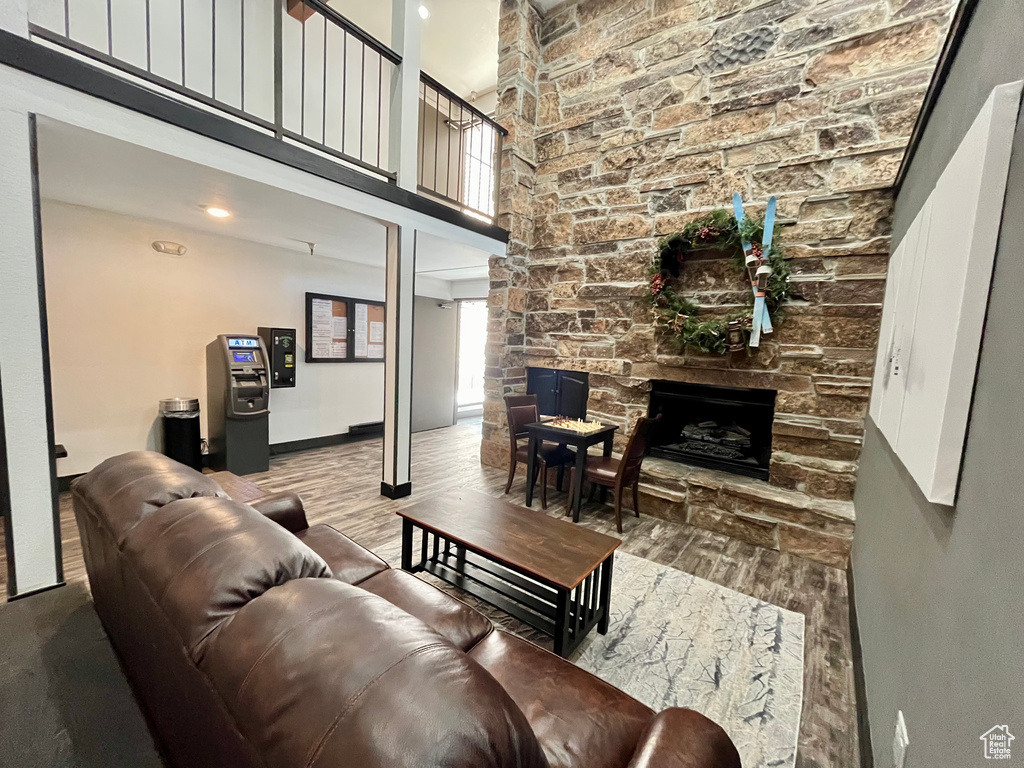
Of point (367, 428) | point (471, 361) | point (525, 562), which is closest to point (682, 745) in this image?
point (525, 562)

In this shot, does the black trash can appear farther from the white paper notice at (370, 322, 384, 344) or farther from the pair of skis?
the pair of skis

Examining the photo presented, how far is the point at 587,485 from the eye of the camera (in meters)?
3.98

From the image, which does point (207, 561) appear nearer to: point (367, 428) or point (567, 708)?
point (567, 708)

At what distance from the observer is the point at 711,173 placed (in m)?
3.50

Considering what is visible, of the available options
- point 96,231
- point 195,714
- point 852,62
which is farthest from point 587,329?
point 96,231

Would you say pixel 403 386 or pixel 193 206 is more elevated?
pixel 193 206

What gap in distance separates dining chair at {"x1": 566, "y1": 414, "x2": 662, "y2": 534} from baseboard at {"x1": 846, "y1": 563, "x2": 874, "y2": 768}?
56.9 inches

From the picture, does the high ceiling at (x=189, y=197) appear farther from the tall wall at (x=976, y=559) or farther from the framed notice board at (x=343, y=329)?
the tall wall at (x=976, y=559)

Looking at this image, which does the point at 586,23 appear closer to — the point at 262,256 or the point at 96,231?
the point at 262,256

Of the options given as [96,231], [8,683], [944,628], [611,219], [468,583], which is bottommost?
[468,583]

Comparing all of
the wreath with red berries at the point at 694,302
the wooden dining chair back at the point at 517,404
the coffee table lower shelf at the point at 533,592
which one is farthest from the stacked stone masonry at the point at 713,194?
the coffee table lower shelf at the point at 533,592

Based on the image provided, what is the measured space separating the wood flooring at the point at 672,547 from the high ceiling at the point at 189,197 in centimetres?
225

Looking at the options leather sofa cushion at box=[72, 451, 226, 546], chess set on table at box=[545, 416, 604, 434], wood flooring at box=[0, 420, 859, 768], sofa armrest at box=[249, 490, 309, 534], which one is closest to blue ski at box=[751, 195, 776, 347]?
chess set on table at box=[545, 416, 604, 434]

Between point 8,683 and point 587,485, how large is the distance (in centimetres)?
355
